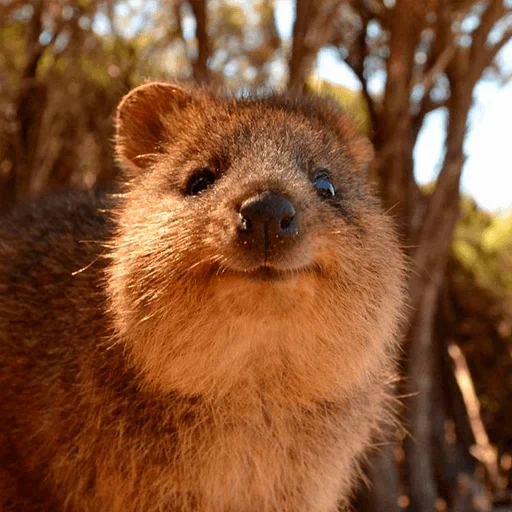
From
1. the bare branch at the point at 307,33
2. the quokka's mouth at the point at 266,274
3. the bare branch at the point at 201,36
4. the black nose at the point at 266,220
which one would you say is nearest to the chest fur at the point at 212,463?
the quokka's mouth at the point at 266,274

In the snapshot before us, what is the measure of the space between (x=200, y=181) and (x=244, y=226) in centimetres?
55

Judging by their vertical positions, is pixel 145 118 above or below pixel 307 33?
below

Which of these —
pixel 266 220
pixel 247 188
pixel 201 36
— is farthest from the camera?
pixel 201 36

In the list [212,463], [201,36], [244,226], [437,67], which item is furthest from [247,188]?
[201,36]

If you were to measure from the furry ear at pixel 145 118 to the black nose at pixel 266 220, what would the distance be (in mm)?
1022

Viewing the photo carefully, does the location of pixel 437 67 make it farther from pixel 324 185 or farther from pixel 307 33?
pixel 324 185

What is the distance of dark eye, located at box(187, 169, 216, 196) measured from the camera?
266 centimetres

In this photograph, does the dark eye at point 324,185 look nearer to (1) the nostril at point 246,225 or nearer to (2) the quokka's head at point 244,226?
(2) the quokka's head at point 244,226

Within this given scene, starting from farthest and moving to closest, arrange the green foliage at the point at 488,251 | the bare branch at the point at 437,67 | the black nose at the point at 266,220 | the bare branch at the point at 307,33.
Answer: the green foliage at the point at 488,251 → the bare branch at the point at 437,67 → the bare branch at the point at 307,33 → the black nose at the point at 266,220

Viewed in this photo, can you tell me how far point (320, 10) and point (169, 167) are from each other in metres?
2.37

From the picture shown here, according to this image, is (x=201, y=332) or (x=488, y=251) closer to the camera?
(x=201, y=332)

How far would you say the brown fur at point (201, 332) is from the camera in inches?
93.4

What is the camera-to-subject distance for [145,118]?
317cm

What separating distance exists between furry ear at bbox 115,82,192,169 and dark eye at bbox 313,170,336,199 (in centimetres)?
70
